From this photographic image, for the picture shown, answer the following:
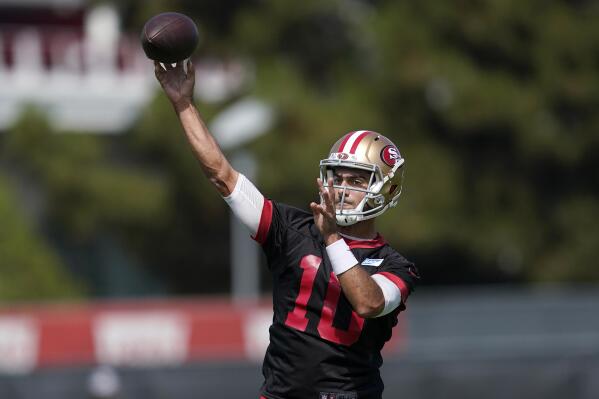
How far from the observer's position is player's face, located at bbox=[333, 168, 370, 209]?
5.34 metres

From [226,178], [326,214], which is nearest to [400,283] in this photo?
[326,214]

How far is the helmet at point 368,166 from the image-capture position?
531cm

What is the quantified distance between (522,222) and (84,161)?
8.09m

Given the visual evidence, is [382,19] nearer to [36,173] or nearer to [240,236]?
[240,236]

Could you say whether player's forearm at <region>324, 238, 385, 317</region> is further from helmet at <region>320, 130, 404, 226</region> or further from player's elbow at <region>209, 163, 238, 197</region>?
player's elbow at <region>209, 163, 238, 197</region>

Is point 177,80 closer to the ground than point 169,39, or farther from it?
closer to the ground

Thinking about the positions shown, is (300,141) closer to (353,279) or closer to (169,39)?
(169,39)

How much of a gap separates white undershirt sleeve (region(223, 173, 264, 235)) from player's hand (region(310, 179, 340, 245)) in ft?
1.13

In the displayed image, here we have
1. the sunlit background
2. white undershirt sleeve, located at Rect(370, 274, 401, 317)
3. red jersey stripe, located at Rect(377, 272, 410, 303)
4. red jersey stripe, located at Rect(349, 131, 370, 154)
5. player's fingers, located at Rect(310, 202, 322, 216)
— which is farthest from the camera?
the sunlit background

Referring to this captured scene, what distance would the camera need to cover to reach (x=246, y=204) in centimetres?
531

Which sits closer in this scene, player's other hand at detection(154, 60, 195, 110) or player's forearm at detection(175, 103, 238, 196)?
player's forearm at detection(175, 103, 238, 196)

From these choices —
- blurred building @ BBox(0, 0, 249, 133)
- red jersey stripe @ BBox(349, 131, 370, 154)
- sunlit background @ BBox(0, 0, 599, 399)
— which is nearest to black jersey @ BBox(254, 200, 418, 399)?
red jersey stripe @ BBox(349, 131, 370, 154)

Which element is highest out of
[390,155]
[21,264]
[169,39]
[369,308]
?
[21,264]

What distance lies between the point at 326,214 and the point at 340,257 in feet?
0.58
